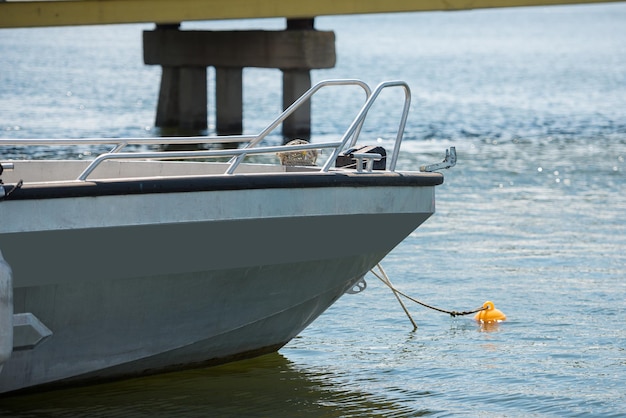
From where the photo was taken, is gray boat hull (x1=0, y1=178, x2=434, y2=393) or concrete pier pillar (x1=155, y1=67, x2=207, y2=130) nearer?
gray boat hull (x1=0, y1=178, x2=434, y2=393)

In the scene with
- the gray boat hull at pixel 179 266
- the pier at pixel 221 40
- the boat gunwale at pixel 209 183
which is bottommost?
the gray boat hull at pixel 179 266

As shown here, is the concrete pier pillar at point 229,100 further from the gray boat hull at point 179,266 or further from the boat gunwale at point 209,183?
the boat gunwale at point 209,183

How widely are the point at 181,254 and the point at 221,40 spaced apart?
2355cm

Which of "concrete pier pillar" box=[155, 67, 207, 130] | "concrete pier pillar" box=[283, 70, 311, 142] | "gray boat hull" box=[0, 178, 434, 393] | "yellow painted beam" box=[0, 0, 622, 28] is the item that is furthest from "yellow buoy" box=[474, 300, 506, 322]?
"concrete pier pillar" box=[155, 67, 207, 130]

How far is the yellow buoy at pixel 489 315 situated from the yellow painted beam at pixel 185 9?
15934 millimetres

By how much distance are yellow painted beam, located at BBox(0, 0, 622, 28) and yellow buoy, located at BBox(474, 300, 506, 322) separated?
52.3 ft

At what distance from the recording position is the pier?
2520 centimetres

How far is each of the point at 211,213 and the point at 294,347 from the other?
2280 millimetres

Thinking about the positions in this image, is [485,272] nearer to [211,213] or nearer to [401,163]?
[211,213]

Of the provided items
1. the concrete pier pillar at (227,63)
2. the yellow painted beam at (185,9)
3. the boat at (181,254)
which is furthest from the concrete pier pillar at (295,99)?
the boat at (181,254)

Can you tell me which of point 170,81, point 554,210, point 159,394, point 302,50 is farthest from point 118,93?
point 159,394

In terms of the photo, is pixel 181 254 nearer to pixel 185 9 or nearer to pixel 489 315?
pixel 489 315

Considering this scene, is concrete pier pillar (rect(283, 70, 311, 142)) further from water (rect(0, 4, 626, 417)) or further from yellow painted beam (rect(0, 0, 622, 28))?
yellow painted beam (rect(0, 0, 622, 28))

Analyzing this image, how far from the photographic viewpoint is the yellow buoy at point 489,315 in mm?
10430
